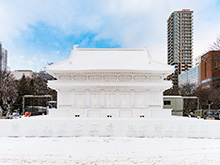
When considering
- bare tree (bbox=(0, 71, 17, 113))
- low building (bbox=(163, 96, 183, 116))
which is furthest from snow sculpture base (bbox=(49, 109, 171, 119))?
bare tree (bbox=(0, 71, 17, 113))

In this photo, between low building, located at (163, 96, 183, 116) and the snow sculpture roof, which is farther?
low building, located at (163, 96, 183, 116)

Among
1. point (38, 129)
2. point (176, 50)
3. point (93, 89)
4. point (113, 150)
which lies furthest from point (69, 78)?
point (176, 50)

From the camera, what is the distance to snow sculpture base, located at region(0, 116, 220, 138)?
40.7ft

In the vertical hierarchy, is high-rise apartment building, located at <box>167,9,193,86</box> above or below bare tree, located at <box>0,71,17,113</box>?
above

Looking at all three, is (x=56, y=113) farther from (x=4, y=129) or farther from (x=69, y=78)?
(x=4, y=129)

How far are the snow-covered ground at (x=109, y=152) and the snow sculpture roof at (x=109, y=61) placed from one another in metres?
7.99

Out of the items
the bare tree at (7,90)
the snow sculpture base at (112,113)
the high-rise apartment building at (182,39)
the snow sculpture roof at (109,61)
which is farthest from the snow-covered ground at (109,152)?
the high-rise apartment building at (182,39)

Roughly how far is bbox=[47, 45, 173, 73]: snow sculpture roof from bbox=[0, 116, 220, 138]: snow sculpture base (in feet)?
19.5

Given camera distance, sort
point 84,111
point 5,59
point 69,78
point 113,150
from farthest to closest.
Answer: point 5,59, point 69,78, point 84,111, point 113,150

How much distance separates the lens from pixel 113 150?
9117 mm

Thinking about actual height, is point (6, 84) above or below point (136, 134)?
above

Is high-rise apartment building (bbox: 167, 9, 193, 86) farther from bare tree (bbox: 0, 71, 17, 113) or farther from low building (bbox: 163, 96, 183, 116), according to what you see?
bare tree (bbox: 0, 71, 17, 113)

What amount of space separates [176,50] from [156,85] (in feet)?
252

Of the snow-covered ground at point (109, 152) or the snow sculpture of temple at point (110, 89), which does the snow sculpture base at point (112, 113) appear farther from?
the snow-covered ground at point (109, 152)
